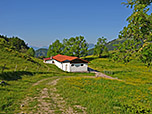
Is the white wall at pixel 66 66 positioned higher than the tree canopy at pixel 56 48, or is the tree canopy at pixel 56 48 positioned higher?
the tree canopy at pixel 56 48

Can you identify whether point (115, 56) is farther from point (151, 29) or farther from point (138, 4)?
point (138, 4)

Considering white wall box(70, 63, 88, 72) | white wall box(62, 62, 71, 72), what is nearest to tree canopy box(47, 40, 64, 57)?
white wall box(62, 62, 71, 72)

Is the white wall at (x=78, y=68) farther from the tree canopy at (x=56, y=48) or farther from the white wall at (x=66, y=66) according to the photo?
the tree canopy at (x=56, y=48)

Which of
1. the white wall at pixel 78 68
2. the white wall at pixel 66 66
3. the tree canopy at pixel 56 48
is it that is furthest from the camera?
the tree canopy at pixel 56 48

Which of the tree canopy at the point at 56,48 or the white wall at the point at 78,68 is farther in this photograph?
the tree canopy at the point at 56,48

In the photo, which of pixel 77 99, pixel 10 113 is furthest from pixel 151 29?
pixel 10 113

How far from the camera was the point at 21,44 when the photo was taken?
132000mm

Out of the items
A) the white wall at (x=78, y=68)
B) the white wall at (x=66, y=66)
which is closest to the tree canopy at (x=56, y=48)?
the white wall at (x=66, y=66)

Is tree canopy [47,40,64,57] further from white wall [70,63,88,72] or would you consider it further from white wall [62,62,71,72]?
white wall [70,63,88,72]

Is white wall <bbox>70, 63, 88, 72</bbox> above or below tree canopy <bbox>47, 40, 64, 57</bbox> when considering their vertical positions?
below

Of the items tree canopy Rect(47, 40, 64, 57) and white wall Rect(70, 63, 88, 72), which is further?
tree canopy Rect(47, 40, 64, 57)

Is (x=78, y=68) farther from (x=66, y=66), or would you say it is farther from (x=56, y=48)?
(x=56, y=48)

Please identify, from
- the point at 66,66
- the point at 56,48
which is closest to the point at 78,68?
the point at 66,66

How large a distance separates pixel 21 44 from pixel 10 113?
135 meters
